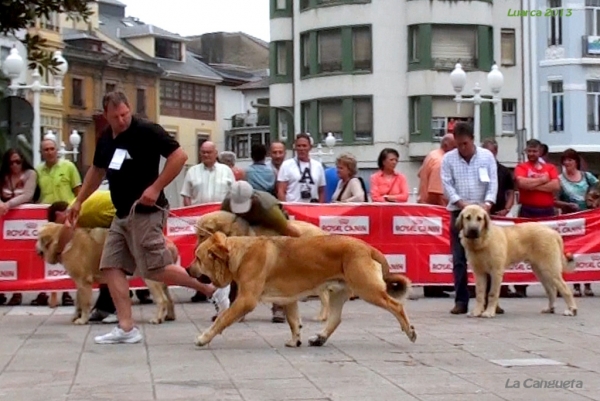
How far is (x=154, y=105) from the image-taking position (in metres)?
87.9

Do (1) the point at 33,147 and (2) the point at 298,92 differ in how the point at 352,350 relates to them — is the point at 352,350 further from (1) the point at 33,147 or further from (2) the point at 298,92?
(2) the point at 298,92

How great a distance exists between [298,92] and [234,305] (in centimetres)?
4799

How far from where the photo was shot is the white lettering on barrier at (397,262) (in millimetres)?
16547

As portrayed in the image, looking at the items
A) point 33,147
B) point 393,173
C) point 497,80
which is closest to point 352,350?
point 393,173

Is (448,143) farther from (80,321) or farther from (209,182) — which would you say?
(80,321)

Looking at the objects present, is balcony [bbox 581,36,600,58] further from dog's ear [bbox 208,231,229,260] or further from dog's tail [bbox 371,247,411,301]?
dog's ear [bbox 208,231,229,260]

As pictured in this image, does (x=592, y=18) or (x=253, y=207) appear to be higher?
(x=592, y=18)

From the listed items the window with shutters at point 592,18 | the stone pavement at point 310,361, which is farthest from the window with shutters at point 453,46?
the stone pavement at point 310,361

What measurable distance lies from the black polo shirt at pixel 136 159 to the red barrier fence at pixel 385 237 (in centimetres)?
484

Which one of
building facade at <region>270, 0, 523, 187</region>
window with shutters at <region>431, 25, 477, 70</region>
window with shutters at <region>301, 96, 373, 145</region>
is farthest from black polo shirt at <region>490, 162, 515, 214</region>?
window with shutters at <region>431, 25, 477, 70</region>

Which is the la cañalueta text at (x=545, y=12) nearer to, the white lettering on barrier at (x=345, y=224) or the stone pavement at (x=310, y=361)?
the white lettering on barrier at (x=345, y=224)

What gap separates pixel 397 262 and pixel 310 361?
279 inches

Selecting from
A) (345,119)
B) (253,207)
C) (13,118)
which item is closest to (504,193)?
(253,207)

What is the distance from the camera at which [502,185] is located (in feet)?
53.0
